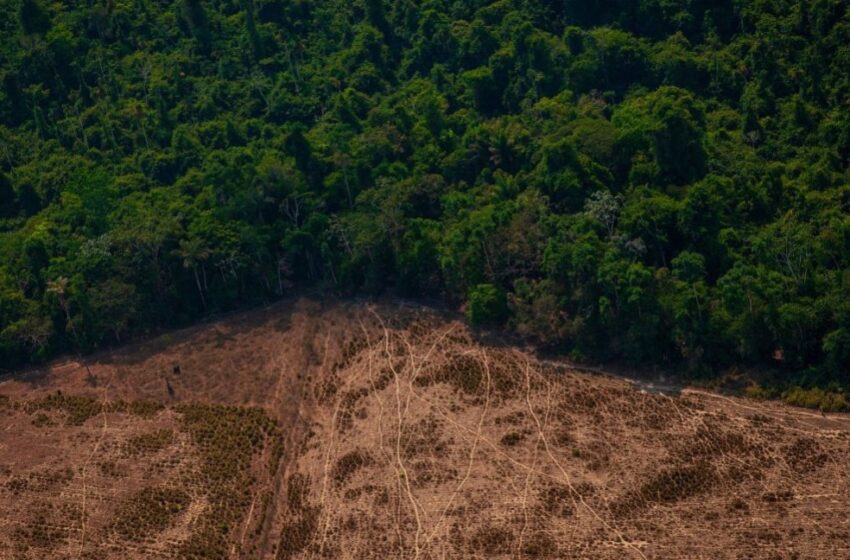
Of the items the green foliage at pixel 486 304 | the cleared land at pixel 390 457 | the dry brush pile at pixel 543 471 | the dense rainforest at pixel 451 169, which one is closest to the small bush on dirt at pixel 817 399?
the cleared land at pixel 390 457

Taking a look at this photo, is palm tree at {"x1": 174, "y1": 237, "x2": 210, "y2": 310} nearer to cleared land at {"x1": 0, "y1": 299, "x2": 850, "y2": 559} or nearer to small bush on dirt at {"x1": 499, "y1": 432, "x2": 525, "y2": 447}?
cleared land at {"x1": 0, "y1": 299, "x2": 850, "y2": 559}

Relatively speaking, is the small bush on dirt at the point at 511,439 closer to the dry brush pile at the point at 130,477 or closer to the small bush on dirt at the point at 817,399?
the dry brush pile at the point at 130,477

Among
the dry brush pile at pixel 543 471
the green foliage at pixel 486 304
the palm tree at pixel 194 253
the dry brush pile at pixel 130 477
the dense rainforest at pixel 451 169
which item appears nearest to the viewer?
the dry brush pile at pixel 543 471

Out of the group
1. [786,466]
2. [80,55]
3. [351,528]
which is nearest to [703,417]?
[786,466]

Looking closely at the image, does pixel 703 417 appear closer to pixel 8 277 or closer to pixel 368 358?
pixel 368 358

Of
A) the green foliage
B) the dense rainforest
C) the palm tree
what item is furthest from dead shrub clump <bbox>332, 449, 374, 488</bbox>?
the palm tree

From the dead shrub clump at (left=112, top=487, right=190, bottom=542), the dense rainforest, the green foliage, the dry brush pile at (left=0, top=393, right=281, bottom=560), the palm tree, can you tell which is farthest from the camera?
the palm tree
